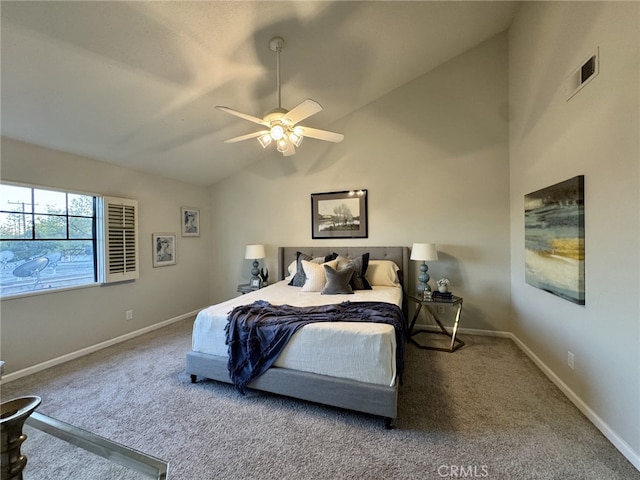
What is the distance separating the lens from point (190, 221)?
4.72 metres

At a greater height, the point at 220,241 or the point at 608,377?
the point at 220,241

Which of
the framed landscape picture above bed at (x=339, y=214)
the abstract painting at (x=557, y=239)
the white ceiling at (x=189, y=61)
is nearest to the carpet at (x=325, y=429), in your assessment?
the abstract painting at (x=557, y=239)

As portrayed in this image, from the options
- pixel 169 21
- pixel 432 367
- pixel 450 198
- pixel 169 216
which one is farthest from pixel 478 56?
A: pixel 169 216

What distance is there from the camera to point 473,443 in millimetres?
1756

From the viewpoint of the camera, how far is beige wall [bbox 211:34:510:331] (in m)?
3.59

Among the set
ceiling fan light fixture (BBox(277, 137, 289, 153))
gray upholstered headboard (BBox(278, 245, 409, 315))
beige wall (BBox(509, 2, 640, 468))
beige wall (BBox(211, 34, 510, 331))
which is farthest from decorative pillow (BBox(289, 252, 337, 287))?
beige wall (BBox(509, 2, 640, 468))

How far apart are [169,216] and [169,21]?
2939mm

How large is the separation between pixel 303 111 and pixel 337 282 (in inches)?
76.8

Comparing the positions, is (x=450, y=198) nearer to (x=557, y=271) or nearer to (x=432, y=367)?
(x=557, y=271)

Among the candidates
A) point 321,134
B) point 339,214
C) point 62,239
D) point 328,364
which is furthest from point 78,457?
point 339,214

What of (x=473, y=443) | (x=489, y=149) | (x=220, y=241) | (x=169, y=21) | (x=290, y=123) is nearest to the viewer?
(x=473, y=443)

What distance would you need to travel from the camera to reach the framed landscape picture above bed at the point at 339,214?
4.15 m

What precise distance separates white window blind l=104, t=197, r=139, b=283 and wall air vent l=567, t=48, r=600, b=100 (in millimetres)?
4968

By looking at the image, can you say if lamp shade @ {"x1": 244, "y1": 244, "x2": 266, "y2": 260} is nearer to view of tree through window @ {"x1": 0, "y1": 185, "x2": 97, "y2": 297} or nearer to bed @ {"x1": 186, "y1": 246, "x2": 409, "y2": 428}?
bed @ {"x1": 186, "y1": 246, "x2": 409, "y2": 428}
